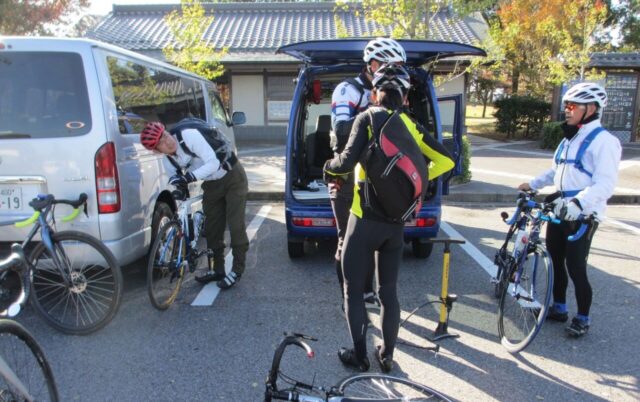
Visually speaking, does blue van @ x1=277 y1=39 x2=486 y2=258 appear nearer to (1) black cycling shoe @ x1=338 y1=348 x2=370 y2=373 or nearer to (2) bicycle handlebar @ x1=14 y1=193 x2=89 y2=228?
(1) black cycling shoe @ x1=338 y1=348 x2=370 y2=373

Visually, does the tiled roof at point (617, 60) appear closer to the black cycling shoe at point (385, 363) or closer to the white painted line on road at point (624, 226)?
the white painted line on road at point (624, 226)

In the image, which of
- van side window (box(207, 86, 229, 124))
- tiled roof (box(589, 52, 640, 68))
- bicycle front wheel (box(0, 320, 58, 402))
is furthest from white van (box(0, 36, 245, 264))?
tiled roof (box(589, 52, 640, 68))

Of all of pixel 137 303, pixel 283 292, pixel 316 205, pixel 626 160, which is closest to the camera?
pixel 137 303

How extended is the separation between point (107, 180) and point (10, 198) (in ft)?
2.52

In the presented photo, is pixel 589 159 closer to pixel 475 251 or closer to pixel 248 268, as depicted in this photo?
pixel 475 251

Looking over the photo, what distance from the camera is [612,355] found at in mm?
3285

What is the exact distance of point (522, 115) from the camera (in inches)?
736

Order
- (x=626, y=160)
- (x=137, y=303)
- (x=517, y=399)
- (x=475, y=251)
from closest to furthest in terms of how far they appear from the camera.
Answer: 1. (x=517, y=399)
2. (x=137, y=303)
3. (x=475, y=251)
4. (x=626, y=160)

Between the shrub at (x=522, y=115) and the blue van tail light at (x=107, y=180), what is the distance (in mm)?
18035

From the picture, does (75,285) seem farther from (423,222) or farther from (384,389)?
(423,222)

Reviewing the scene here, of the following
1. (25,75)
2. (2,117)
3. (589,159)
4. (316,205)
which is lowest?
(316,205)

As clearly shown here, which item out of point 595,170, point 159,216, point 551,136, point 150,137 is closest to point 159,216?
point 159,216

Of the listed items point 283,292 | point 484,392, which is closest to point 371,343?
point 484,392

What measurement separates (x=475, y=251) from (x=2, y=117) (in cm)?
495
